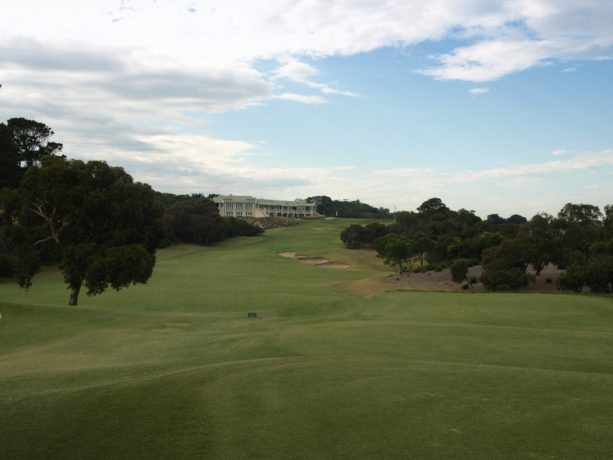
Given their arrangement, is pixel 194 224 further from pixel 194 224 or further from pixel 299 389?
pixel 299 389

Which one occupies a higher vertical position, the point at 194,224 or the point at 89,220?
the point at 194,224

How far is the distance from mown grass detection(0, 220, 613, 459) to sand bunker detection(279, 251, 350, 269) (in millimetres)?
58392

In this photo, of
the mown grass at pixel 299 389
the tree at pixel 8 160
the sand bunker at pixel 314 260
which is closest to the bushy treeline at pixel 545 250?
the sand bunker at pixel 314 260

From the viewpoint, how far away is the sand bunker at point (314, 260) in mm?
84894

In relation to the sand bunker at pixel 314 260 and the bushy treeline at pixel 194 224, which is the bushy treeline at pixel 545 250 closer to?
the sand bunker at pixel 314 260

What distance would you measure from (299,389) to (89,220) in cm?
2523

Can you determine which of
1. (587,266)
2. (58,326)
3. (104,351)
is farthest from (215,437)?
(587,266)

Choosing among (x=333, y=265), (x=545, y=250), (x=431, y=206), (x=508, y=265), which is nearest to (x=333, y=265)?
(x=333, y=265)

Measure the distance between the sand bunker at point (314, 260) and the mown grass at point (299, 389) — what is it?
58392mm

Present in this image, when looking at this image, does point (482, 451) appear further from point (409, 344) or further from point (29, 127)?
point (29, 127)

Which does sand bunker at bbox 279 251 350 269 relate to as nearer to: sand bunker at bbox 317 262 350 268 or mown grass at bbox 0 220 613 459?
sand bunker at bbox 317 262 350 268

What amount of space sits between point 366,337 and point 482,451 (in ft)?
38.0

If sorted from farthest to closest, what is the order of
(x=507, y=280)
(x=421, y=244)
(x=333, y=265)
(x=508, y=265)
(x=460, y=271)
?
1. (x=333, y=265)
2. (x=421, y=244)
3. (x=460, y=271)
4. (x=508, y=265)
5. (x=507, y=280)

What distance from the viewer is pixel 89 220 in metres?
32.3
